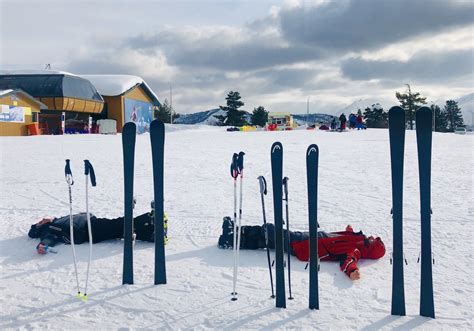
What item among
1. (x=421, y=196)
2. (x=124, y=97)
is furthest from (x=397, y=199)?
(x=124, y=97)

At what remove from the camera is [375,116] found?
220ft

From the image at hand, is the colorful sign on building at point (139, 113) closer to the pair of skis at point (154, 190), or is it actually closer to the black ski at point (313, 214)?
the pair of skis at point (154, 190)

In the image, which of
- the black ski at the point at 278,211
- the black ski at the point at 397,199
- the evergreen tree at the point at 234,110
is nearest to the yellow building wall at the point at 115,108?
the evergreen tree at the point at 234,110

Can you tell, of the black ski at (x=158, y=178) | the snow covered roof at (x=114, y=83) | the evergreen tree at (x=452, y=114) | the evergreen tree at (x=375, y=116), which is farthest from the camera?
the evergreen tree at (x=452, y=114)

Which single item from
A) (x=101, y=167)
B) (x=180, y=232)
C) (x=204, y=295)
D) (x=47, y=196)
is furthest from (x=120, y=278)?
(x=101, y=167)

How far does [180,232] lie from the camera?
219 inches

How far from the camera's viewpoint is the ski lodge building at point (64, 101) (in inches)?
1035

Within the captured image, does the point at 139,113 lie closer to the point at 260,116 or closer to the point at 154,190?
the point at 260,116

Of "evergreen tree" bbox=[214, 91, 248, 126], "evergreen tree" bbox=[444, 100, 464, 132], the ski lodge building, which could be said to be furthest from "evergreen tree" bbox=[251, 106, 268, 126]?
"evergreen tree" bbox=[444, 100, 464, 132]

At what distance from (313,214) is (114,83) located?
37.1 meters

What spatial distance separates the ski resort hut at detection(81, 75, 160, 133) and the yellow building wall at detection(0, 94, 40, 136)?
8.66 meters

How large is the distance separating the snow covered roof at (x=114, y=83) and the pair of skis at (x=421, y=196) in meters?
35.7

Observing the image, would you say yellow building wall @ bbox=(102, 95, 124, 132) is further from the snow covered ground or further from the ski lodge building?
the snow covered ground

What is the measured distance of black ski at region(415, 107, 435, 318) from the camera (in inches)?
124
